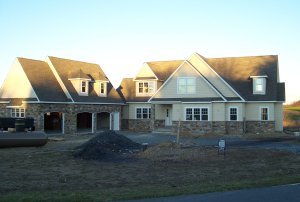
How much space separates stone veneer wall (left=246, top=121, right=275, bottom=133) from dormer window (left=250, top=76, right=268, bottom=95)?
9.60ft

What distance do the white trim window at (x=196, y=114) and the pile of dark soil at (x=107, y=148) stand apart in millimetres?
14959

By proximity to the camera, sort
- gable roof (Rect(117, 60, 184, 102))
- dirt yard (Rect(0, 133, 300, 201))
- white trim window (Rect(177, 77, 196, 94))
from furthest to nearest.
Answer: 1. gable roof (Rect(117, 60, 184, 102))
2. white trim window (Rect(177, 77, 196, 94))
3. dirt yard (Rect(0, 133, 300, 201))

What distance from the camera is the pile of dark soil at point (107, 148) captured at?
2196cm

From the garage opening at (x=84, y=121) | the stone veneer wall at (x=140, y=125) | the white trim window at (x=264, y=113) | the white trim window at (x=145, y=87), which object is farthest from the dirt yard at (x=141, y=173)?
the garage opening at (x=84, y=121)

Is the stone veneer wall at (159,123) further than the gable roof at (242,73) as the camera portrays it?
Yes

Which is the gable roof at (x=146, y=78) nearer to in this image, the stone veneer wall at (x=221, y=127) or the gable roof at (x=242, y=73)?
the gable roof at (x=242, y=73)

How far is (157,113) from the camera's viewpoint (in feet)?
145

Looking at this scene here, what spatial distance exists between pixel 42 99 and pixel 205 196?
28.1m

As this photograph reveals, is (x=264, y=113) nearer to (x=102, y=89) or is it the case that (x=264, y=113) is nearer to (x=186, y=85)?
(x=186, y=85)

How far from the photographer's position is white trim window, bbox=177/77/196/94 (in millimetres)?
40781

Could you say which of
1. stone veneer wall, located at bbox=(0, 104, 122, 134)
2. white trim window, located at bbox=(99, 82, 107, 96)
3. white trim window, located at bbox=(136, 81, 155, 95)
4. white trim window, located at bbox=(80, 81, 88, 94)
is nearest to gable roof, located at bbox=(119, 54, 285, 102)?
white trim window, located at bbox=(136, 81, 155, 95)

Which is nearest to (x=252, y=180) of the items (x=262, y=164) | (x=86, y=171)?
(x=262, y=164)

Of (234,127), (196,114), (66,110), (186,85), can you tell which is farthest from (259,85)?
(66,110)

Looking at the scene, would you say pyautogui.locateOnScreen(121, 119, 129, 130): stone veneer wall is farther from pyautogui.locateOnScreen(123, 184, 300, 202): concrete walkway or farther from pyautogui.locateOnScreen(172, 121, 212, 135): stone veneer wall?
pyautogui.locateOnScreen(123, 184, 300, 202): concrete walkway
